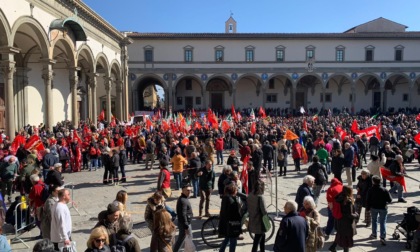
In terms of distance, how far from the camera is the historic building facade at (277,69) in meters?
37.7

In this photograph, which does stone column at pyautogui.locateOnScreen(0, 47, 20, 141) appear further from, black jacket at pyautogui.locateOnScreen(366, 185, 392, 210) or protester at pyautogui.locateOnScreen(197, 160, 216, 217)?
black jacket at pyautogui.locateOnScreen(366, 185, 392, 210)

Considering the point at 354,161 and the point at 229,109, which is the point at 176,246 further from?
the point at 229,109

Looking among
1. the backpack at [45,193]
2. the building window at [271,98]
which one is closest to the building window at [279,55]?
the building window at [271,98]

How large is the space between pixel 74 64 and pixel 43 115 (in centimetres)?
487

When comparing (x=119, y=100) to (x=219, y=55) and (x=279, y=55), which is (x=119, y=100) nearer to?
(x=219, y=55)

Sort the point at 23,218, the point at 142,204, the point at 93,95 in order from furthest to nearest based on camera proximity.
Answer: the point at 93,95 → the point at 142,204 → the point at 23,218

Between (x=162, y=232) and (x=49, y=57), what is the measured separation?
15949 mm

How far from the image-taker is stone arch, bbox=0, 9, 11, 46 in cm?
1410

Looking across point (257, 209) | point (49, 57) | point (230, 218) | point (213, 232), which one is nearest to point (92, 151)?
point (49, 57)

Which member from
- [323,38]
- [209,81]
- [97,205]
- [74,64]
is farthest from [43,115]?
[323,38]

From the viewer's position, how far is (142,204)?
9.27 m

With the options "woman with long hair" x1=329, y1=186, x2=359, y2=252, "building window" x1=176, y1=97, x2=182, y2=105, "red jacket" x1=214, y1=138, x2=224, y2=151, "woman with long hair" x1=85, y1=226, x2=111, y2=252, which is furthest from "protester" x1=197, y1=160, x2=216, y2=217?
"building window" x1=176, y1=97, x2=182, y2=105

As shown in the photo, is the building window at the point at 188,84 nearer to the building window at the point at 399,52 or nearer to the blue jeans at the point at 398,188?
the building window at the point at 399,52

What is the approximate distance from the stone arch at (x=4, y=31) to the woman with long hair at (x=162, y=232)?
13.2m
